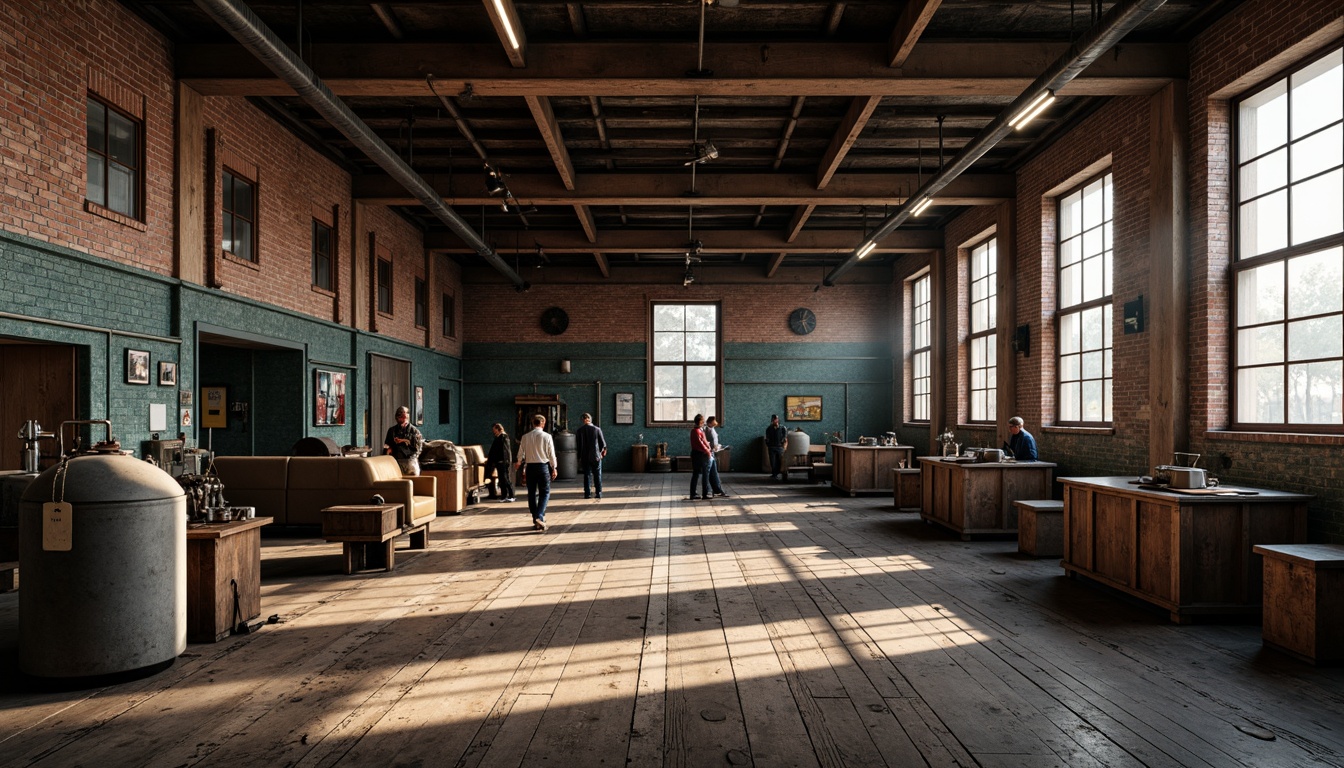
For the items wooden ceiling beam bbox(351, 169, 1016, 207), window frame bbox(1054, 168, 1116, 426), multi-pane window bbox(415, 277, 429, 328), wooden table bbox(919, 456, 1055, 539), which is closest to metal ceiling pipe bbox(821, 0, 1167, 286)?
window frame bbox(1054, 168, 1116, 426)

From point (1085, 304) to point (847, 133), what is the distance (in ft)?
12.2

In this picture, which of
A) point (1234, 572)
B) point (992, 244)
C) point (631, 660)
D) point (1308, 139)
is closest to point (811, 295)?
point (992, 244)

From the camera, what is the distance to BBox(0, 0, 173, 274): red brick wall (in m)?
5.83

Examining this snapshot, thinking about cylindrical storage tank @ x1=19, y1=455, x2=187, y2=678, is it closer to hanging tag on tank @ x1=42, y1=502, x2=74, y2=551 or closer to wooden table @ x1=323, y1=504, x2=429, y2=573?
hanging tag on tank @ x1=42, y1=502, x2=74, y2=551

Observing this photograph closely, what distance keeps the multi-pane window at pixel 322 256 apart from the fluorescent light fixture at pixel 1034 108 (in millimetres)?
9155

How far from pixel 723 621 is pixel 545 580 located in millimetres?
1891

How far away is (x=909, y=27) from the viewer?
6.82m

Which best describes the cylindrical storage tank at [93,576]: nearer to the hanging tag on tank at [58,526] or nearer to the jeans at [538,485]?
the hanging tag on tank at [58,526]

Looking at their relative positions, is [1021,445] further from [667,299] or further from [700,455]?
[667,299]

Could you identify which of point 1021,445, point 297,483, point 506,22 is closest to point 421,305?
point 297,483

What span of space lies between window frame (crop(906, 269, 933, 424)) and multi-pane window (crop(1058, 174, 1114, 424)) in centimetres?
476

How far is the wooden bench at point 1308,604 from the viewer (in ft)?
13.9

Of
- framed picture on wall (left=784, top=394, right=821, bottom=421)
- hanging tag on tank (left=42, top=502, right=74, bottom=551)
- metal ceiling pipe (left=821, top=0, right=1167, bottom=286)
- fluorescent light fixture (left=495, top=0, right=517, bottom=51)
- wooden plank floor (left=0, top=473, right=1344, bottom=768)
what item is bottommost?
wooden plank floor (left=0, top=473, right=1344, bottom=768)

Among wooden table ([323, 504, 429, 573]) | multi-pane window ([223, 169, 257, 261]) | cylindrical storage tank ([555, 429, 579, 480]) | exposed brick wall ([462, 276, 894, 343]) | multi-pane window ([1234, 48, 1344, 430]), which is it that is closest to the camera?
multi-pane window ([1234, 48, 1344, 430])
